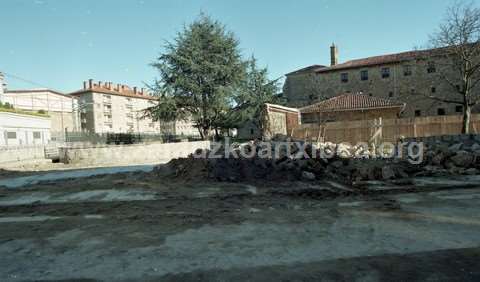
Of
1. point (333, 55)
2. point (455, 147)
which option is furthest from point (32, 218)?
point (333, 55)

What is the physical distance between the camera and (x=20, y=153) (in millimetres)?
18688

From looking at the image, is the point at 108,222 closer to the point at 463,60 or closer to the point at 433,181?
the point at 433,181

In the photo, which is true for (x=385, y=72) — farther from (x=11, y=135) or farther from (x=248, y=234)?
(x=11, y=135)

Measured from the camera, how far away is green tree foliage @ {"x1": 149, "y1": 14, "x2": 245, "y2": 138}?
25172 millimetres

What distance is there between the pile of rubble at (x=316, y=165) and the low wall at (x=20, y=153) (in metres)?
12.9

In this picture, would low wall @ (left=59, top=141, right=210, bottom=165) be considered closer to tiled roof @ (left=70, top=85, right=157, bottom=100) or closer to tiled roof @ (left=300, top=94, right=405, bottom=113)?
tiled roof @ (left=300, top=94, right=405, bottom=113)

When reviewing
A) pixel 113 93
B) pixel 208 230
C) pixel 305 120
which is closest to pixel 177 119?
pixel 305 120

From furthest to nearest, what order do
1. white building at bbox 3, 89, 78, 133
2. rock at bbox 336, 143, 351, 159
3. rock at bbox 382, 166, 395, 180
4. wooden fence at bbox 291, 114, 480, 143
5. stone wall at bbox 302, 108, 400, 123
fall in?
white building at bbox 3, 89, 78, 133 → stone wall at bbox 302, 108, 400, 123 → wooden fence at bbox 291, 114, 480, 143 → rock at bbox 336, 143, 351, 159 → rock at bbox 382, 166, 395, 180

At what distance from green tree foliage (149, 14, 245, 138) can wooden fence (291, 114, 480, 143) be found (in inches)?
427

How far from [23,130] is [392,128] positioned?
86.2 ft

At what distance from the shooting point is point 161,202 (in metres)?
6.93

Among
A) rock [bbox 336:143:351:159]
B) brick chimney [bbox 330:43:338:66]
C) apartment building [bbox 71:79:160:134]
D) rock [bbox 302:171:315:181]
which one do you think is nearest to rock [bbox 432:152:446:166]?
rock [bbox 336:143:351:159]

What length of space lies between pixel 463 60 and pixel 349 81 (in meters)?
A: 22.3

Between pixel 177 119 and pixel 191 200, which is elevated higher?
pixel 177 119
